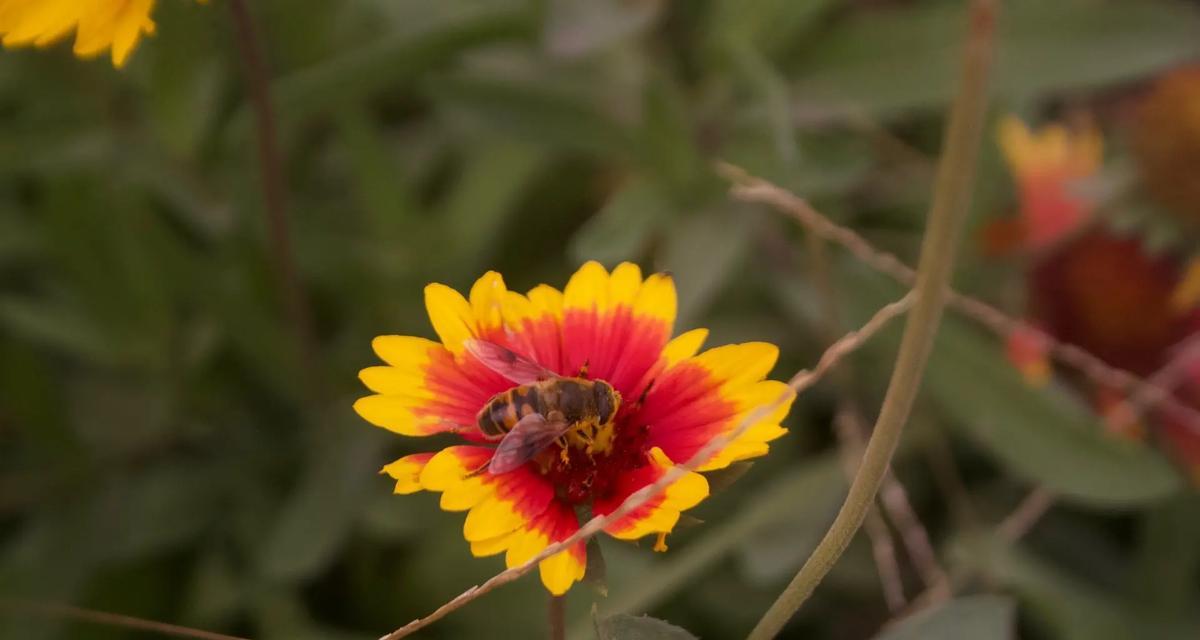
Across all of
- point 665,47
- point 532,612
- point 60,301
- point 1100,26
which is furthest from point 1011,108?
point 60,301

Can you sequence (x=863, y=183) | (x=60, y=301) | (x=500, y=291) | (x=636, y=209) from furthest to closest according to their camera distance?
(x=863, y=183)
(x=60, y=301)
(x=636, y=209)
(x=500, y=291)

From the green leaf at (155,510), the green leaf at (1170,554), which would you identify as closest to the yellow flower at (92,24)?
the green leaf at (155,510)

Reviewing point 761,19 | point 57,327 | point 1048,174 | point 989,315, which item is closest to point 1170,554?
point 1048,174

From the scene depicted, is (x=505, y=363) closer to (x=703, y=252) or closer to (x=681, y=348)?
Result: (x=681, y=348)

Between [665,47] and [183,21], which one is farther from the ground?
[665,47]

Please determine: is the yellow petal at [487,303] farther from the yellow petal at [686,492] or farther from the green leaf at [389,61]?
the green leaf at [389,61]

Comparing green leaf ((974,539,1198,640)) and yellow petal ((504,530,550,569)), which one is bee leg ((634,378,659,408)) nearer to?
yellow petal ((504,530,550,569))

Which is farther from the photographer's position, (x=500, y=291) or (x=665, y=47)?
(x=665, y=47)

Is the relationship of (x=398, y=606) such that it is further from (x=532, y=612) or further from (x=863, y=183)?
(x=863, y=183)
